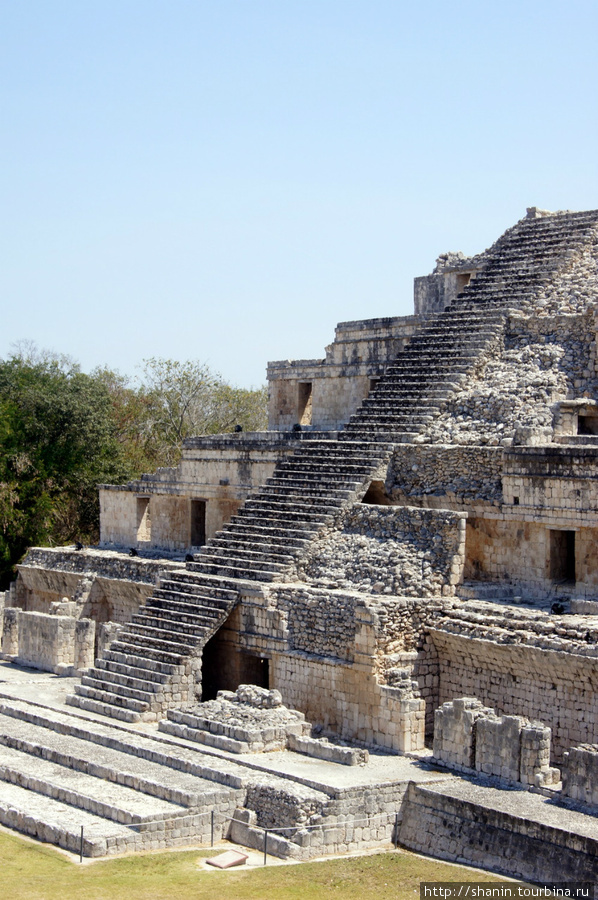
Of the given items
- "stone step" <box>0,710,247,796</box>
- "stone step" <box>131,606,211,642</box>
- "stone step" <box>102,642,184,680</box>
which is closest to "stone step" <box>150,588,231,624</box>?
"stone step" <box>131,606,211,642</box>

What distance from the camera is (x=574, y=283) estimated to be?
2784 centimetres

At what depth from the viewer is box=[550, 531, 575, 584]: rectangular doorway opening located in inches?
892

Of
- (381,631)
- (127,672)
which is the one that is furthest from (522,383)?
(127,672)

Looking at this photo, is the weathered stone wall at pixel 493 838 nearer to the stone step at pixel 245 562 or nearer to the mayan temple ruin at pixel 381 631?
the mayan temple ruin at pixel 381 631

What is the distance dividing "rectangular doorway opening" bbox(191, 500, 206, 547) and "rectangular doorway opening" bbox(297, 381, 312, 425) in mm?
4104

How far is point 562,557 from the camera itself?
22891 mm

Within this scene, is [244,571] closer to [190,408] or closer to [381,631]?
[381,631]

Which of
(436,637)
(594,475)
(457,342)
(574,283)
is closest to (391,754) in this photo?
(436,637)

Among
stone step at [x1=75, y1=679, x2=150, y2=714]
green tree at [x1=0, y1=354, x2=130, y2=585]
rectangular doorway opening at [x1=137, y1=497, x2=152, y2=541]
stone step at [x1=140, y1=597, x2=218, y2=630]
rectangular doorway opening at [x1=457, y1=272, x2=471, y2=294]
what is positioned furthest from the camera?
green tree at [x1=0, y1=354, x2=130, y2=585]

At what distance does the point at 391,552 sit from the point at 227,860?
23.4 ft

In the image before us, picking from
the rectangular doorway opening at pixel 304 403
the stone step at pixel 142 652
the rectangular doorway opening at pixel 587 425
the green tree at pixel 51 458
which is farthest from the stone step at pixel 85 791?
the green tree at pixel 51 458

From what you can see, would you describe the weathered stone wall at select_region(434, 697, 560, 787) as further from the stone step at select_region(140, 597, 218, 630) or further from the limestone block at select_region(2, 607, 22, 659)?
the limestone block at select_region(2, 607, 22, 659)

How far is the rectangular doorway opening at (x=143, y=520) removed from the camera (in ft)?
109

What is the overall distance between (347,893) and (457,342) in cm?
1391
